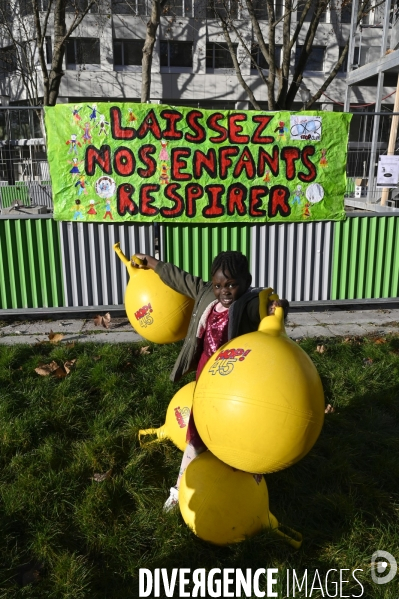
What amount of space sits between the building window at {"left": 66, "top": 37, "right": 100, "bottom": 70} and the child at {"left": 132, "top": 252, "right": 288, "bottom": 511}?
117ft

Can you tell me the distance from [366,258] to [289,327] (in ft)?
5.49

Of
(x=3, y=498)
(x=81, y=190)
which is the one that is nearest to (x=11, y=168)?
(x=81, y=190)

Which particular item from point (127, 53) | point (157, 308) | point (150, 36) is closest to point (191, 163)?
point (157, 308)

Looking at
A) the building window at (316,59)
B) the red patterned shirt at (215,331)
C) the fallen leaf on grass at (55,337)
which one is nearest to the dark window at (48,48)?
the building window at (316,59)

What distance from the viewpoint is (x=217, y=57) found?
117 ft

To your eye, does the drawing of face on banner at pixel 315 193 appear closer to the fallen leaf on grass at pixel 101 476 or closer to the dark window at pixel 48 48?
the fallen leaf on grass at pixel 101 476

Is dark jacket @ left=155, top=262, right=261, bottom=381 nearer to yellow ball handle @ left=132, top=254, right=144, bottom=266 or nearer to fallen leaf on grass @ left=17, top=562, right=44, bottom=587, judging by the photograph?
yellow ball handle @ left=132, top=254, right=144, bottom=266

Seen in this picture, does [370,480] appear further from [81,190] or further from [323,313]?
[81,190]

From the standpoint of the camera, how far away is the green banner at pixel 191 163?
21.2 feet

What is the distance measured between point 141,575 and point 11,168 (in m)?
6.75

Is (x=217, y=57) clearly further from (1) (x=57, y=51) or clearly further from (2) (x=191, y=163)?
(2) (x=191, y=163)

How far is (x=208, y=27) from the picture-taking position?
34.4 m

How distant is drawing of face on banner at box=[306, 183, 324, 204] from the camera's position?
22.9ft

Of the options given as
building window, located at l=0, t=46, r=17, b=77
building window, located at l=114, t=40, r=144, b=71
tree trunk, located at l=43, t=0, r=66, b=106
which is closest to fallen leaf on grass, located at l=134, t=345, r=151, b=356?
tree trunk, located at l=43, t=0, r=66, b=106
